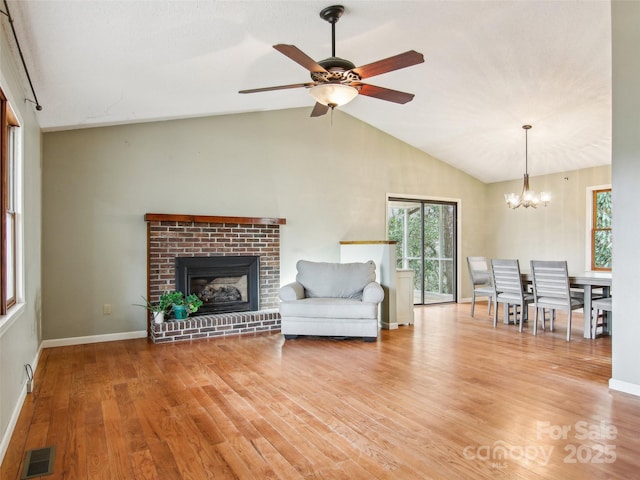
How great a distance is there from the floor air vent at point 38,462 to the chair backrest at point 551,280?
16.9 ft

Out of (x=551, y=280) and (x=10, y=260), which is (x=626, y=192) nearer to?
(x=551, y=280)

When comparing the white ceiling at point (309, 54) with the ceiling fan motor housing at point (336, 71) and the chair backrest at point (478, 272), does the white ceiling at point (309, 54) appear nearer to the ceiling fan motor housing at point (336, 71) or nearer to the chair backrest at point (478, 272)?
the ceiling fan motor housing at point (336, 71)

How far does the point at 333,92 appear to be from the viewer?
3.07 meters

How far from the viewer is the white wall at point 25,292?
247 cm

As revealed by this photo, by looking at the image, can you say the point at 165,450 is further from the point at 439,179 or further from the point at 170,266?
the point at 439,179

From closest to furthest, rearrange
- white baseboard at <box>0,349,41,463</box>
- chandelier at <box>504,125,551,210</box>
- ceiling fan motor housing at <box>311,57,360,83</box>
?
white baseboard at <box>0,349,41,463</box>, ceiling fan motor housing at <box>311,57,360,83</box>, chandelier at <box>504,125,551,210</box>

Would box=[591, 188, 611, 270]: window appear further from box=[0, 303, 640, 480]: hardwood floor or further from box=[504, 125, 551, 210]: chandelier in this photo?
box=[0, 303, 640, 480]: hardwood floor

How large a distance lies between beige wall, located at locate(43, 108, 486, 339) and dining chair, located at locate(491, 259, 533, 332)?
6.87 ft

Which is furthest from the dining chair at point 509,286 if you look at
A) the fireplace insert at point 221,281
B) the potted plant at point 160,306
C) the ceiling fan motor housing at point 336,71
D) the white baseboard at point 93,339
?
the white baseboard at point 93,339

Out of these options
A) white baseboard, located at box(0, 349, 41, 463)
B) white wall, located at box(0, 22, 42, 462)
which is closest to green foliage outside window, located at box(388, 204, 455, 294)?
white wall, located at box(0, 22, 42, 462)

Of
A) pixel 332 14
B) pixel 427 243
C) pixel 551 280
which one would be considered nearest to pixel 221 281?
pixel 332 14

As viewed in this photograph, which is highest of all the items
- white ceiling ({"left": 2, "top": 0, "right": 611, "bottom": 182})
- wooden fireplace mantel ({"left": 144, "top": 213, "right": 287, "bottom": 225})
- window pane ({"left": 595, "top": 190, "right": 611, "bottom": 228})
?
white ceiling ({"left": 2, "top": 0, "right": 611, "bottom": 182})

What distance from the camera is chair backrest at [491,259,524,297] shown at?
5613mm

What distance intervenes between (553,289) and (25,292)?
5547mm
